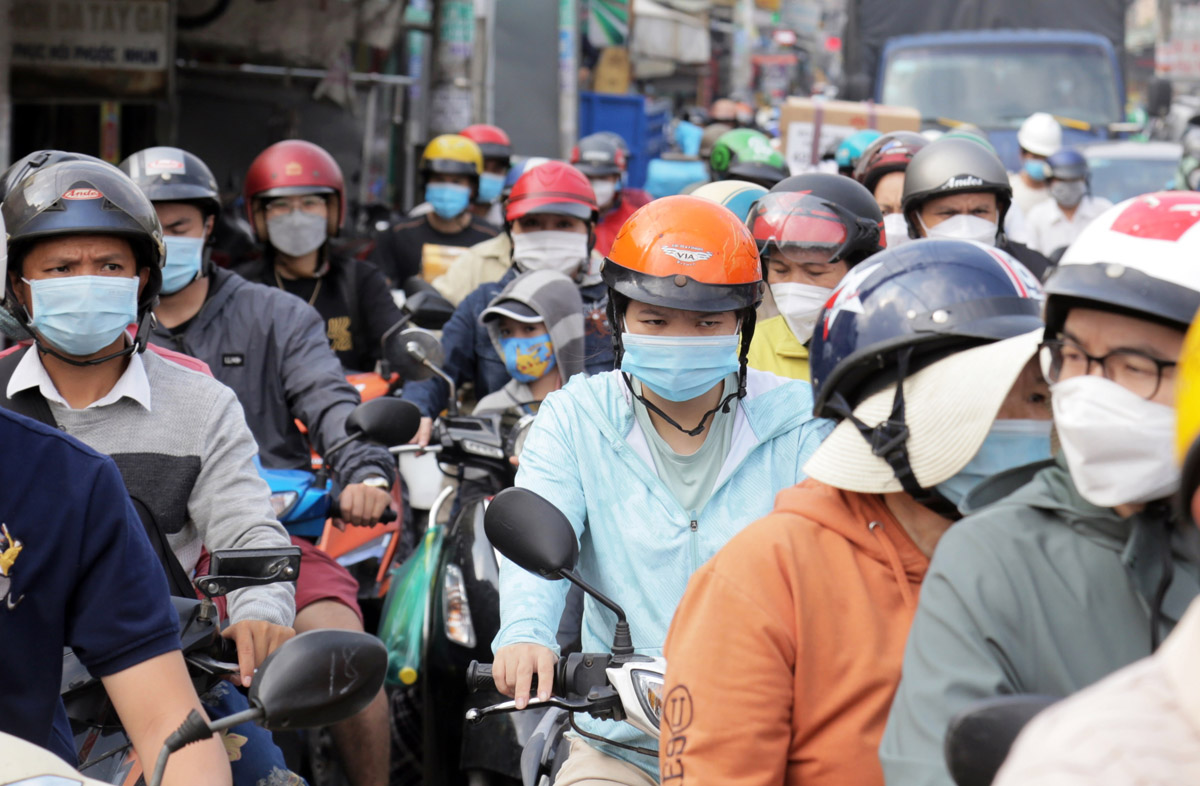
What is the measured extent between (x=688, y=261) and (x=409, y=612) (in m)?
2.12

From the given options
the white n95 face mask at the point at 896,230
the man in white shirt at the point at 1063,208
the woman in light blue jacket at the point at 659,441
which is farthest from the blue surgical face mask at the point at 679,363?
the man in white shirt at the point at 1063,208

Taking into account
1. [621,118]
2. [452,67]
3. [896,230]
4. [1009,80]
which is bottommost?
[896,230]

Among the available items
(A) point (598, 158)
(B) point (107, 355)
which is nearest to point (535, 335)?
(B) point (107, 355)

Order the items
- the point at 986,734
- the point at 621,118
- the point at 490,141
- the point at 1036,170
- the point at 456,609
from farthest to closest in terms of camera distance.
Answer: the point at 621,118 < the point at 1036,170 < the point at 490,141 < the point at 456,609 < the point at 986,734

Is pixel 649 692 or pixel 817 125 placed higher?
pixel 817 125

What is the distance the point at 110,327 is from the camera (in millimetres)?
3482

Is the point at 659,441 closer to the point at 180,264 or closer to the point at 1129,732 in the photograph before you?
the point at 1129,732

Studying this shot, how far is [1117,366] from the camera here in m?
1.97

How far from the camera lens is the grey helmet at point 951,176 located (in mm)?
5926

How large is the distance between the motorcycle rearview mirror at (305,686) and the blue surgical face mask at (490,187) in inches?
382

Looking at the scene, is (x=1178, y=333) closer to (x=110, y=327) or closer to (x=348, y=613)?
(x=110, y=327)

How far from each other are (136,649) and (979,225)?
4342 millimetres

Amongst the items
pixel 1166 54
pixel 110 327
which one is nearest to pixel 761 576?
pixel 110 327

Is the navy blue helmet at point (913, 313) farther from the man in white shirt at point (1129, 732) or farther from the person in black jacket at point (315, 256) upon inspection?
the person in black jacket at point (315, 256)
